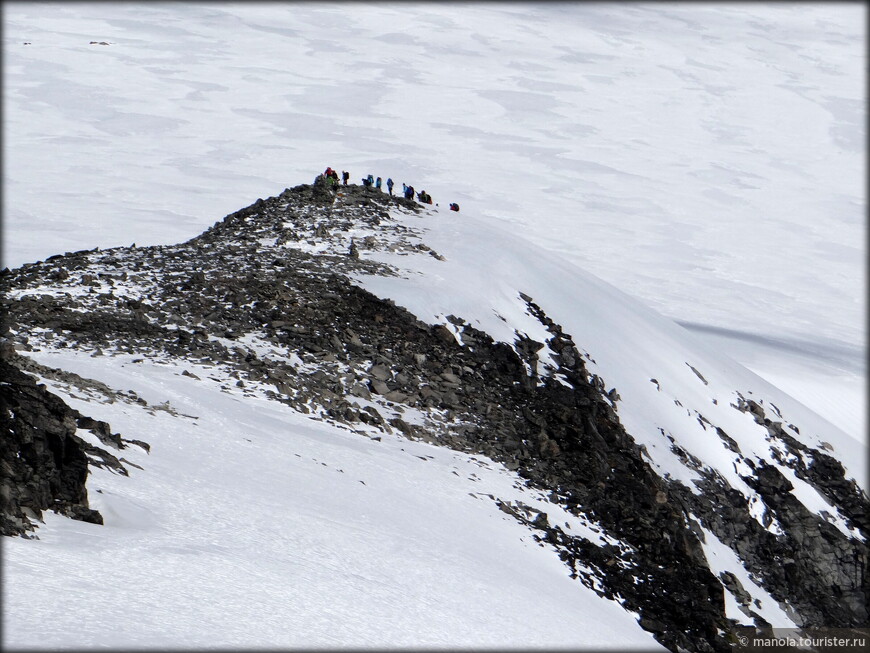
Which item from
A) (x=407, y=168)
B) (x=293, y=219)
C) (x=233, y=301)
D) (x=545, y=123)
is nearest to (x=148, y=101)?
(x=407, y=168)

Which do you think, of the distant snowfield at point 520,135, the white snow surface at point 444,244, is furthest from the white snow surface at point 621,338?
the distant snowfield at point 520,135

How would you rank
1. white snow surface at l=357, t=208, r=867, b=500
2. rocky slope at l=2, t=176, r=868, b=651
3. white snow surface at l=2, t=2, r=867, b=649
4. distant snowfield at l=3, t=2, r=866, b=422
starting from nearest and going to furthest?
white snow surface at l=2, t=2, r=867, b=649 < rocky slope at l=2, t=176, r=868, b=651 < white snow surface at l=357, t=208, r=867, b=500 < distant snowfield at l=3, t=2, r=866, b=422

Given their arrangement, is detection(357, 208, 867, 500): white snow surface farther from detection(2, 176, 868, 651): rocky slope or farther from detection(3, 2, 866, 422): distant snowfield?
detection(3, 2, 866, 422): distant snowfield

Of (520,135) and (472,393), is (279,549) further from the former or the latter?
(520,135)

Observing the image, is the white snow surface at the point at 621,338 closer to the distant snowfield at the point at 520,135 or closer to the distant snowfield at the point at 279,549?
the distant snowfield at the point at 279,549

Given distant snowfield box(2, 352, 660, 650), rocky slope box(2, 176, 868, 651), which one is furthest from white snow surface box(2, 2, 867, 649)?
rocky slope box(2, 176, 868, 651)

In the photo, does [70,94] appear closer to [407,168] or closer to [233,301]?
[407,168]

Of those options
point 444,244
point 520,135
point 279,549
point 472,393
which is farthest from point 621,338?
point 520,135
